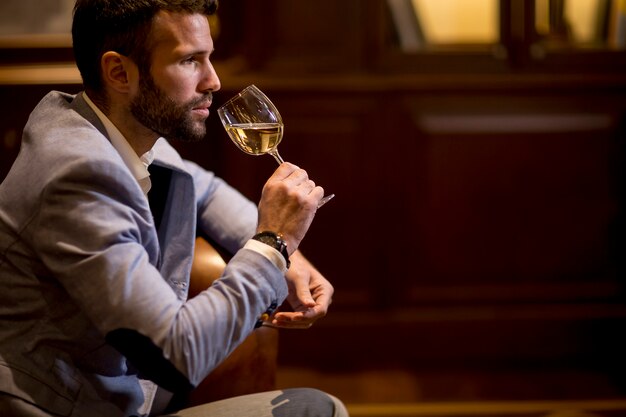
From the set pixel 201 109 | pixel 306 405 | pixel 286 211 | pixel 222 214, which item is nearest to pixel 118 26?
pixel 201 109

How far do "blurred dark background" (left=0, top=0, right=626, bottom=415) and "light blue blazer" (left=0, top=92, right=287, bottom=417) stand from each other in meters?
1.69

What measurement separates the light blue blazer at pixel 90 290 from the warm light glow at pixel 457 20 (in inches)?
80.1

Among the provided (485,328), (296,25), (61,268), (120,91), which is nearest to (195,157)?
(296,25)

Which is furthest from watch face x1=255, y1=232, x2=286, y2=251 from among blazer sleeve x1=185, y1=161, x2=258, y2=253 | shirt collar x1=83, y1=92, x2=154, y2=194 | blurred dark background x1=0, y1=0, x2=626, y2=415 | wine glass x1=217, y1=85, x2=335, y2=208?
blurred dark background x1=0, y1=0, x2=626, y2=415

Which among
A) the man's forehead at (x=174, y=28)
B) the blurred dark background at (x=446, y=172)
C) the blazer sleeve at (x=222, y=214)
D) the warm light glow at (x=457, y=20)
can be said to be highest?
the man's forehead at (x=174, y=28)

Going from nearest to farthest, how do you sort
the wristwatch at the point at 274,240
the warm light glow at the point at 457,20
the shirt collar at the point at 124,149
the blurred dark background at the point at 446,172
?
the wristwatch at the point at 274,240 < the shirt collar at the point at 124,149 < the blurred dark background at the point at 446,172 < the warm light glow at the point at 457,20

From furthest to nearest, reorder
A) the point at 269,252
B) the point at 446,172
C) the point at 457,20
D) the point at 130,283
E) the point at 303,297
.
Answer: the point at 457,20 → the point at 446,172 → the point at 303,297 → the point at 269,252 → the point at 130,283

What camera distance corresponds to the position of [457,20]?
326cm

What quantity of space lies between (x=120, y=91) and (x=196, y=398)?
0.62 m

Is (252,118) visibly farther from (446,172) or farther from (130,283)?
(446,172)

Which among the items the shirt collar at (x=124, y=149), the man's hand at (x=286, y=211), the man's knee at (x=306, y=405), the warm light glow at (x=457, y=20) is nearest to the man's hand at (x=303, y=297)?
the man's knee at (x=306, y=405)

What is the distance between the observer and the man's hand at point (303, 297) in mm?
1544

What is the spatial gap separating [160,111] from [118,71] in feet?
0.29

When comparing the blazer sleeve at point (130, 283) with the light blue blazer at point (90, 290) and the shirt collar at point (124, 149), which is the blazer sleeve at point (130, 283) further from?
the shirt collar at point (124, 149)
